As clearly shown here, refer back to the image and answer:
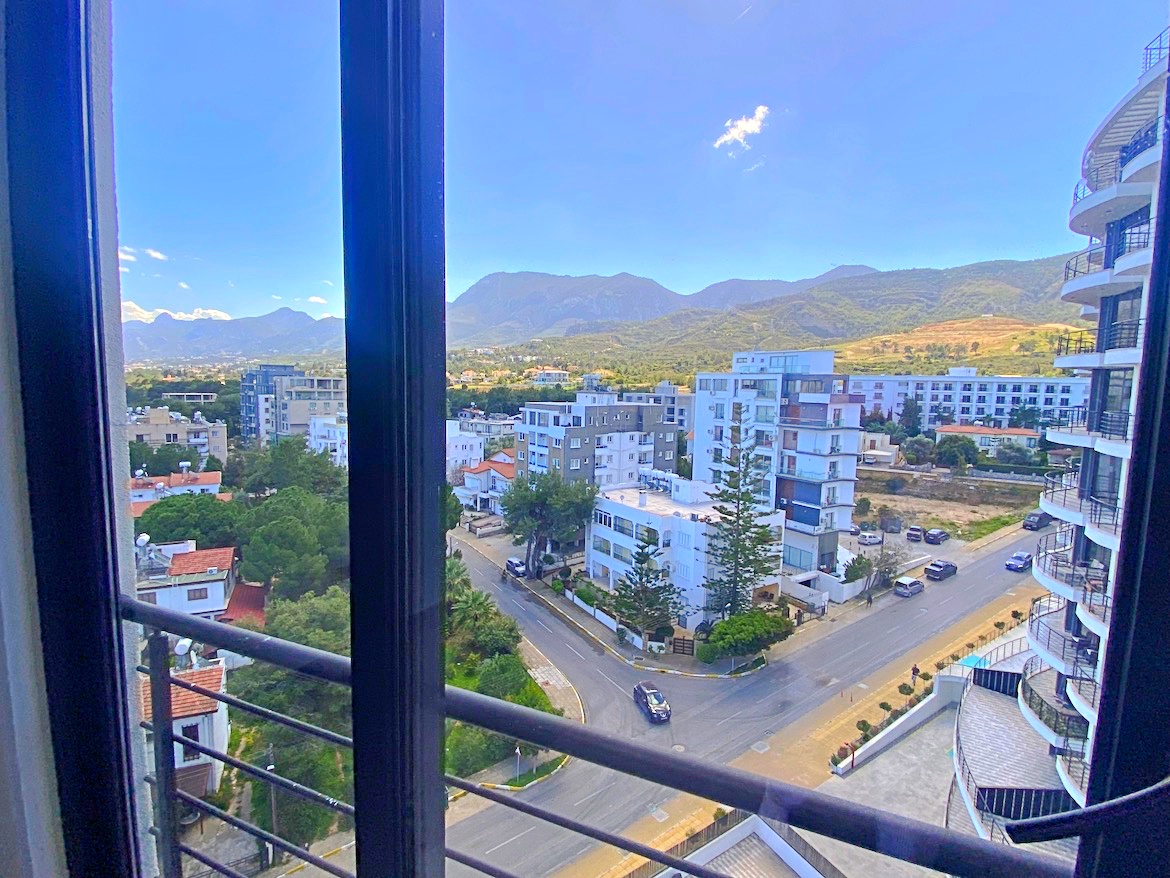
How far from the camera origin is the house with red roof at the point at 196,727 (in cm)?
122

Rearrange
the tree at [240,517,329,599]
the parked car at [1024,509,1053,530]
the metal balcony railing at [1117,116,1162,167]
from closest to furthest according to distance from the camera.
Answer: the metal balcony railing at [1117,116,1162,167], the parked car at [1024,509,1053,530], the tree at [240,517,329,599]

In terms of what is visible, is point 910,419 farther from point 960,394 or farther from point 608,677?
point 608,677

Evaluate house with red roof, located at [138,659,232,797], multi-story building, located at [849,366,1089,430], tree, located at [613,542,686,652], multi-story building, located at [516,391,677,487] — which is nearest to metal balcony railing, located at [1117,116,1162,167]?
multi-story building, located at [849,366,1089,430]

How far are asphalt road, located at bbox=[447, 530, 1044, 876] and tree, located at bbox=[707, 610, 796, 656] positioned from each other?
0.13 ft

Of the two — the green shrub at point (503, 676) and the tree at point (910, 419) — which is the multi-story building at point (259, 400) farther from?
the tree at point (910, 419)

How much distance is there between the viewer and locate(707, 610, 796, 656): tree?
93cm

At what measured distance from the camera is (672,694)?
3.13ft

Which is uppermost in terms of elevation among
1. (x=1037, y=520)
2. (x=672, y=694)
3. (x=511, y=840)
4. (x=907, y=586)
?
(x=1037, y=520)

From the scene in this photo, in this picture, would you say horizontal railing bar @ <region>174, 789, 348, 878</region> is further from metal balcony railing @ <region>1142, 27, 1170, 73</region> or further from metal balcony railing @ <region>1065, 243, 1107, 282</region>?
metal balcony railing @ <region>1142, 27, 1170, 73</region>

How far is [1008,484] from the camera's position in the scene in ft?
2.39

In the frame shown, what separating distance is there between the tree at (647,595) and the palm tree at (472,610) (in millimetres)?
242

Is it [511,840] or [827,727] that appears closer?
[827,727]

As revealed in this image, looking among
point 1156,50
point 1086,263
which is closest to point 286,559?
point 1086,263

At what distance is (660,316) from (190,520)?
45.1 inches
